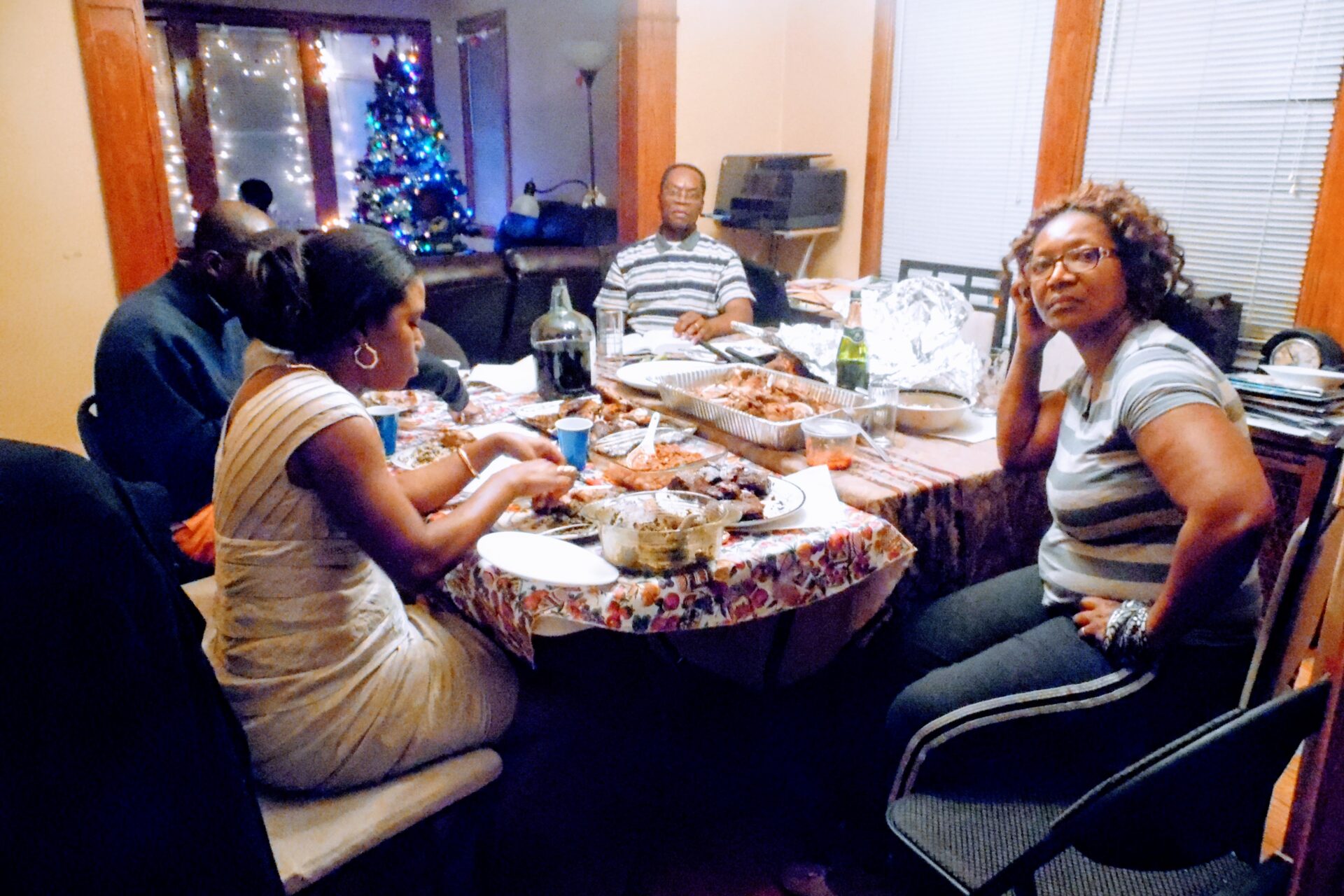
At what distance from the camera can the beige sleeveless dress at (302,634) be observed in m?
1.22

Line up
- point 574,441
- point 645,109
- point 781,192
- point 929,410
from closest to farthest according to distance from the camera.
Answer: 1. point 574,441
2. point 929,410
3. point 781,192
4. point 645,109

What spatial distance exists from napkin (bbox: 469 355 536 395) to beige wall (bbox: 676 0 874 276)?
8.00 feet

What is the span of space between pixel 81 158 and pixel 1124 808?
3.63m

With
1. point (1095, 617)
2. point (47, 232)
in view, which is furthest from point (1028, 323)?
point (47, 232)

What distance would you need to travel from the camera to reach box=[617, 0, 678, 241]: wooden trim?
420 cm

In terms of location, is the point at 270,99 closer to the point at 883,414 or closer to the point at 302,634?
the point at 883,414

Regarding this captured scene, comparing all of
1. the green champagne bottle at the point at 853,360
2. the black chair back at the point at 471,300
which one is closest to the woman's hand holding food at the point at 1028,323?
the green champagne bottle at the point at 853,360

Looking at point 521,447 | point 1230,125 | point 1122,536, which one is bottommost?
point 1122,536

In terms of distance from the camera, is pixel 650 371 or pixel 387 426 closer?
pixel 387 426

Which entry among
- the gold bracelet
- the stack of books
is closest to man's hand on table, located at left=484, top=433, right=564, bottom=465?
the gold bracelet

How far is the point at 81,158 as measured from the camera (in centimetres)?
311

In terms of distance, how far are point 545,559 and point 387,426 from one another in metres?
0.61

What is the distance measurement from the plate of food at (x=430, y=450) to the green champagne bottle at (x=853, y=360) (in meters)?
0.86

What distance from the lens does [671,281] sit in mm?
3795
